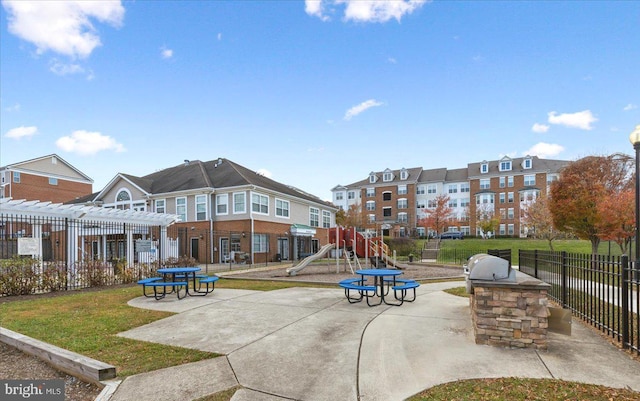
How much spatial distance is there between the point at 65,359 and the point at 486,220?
187 ft

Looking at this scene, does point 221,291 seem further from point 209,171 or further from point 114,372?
point 209,171

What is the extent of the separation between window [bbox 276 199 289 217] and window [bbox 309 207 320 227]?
16.1ft

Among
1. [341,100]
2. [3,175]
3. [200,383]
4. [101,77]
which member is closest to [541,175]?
[341,100]

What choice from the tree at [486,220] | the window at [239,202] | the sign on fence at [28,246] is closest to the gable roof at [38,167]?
the window at [239,202]

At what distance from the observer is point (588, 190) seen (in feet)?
65.7

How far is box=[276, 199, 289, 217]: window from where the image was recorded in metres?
32.1

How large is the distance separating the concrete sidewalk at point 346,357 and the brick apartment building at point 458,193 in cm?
4826

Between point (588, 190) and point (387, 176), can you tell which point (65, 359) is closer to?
point (588, 190)

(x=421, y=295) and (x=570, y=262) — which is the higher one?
(x=570, y=262)

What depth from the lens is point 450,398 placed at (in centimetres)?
361

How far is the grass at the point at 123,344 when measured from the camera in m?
3.66

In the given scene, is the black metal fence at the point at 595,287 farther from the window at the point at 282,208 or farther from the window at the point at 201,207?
the window at the point at 201,207

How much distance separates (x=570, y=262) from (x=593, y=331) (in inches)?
62.0

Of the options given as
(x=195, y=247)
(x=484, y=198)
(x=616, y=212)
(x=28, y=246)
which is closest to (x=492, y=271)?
(x=28, y=246)
